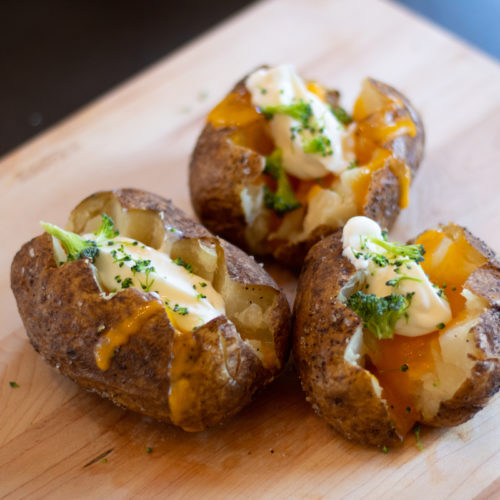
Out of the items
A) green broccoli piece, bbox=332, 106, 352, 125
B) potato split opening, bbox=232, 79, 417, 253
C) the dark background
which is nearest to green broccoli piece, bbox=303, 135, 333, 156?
potato split opening, bbox=232, 79, 417, 253

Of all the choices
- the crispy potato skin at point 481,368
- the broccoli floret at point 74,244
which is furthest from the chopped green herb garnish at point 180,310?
the crispy potato skin at point 481,368

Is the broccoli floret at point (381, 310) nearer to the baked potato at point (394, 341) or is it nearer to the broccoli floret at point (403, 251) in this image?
the baked potato at point (394, 341)

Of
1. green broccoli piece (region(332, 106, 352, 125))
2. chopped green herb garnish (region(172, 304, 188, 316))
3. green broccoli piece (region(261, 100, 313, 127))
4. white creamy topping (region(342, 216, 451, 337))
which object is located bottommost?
white creamy topping (region(342, 216, 451, 337))

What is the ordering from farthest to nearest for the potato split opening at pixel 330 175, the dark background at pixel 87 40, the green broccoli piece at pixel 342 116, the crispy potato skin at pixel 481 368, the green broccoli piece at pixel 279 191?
1. the dark background at pixel 87 40
2. the green broccoli piece at pixel 342 116
3. the green broccoli piece at pixel 279 191
4. the potato split opening at pixel 330 175
5. the crispy potato skin at pixel 481 368

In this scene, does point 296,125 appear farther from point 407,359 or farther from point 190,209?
point 407,359

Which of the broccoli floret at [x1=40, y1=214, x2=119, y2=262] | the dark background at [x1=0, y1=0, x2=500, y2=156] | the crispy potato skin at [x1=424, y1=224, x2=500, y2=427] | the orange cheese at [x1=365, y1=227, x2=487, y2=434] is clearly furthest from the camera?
the dark background at [x1=0, y1=0, x2=500, y2=156]

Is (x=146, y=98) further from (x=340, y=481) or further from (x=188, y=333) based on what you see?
(x=340, y=481)

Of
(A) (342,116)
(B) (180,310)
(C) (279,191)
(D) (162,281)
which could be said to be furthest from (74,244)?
(A) (342,116)

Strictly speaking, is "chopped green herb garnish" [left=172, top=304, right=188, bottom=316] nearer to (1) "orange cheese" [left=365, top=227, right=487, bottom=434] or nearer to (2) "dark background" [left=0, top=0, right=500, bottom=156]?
(1) "orange cheese" [left=365, top=227, right=487, bottom=434]
